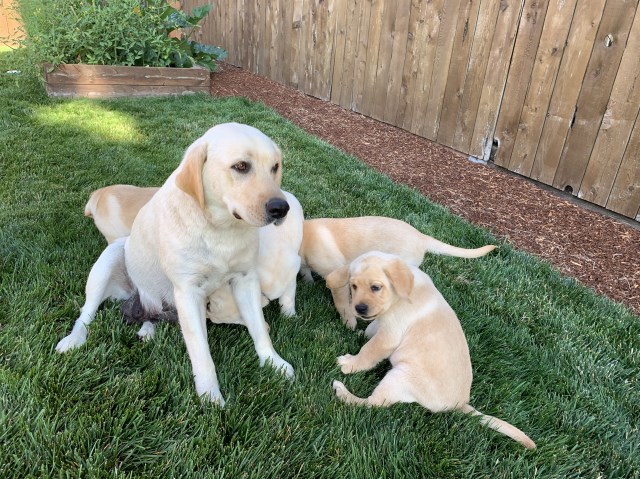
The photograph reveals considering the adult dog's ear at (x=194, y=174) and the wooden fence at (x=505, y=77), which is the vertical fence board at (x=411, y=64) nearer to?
the wooden fence at (x=505, y=77)

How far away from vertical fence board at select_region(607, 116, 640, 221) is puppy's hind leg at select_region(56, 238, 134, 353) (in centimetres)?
485

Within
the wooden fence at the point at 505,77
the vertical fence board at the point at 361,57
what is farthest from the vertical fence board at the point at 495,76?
the vertical fence board at the point at 361,57

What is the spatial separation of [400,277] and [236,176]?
1.09 metres

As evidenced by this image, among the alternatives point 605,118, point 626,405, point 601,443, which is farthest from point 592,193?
point 601,443

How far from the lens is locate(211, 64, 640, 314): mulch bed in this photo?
4.27 m

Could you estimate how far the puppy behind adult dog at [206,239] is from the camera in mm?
2193

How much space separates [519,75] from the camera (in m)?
5.75

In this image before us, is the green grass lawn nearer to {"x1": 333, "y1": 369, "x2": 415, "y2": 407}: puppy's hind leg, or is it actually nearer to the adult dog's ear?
{"x1": 333, "y1": 369, "x2": 415, "y2": 407}: puppy's hind leg

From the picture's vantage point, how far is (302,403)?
2.30 metres

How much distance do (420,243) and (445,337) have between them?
3.85ft

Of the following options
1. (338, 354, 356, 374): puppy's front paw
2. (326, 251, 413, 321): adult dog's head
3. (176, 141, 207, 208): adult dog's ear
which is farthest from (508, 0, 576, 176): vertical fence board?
(176, 141, 207, 208): adult dog's ear

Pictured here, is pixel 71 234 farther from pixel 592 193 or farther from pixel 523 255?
pixel 592 193

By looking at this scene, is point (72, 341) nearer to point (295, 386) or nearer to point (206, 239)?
point (206, 239)

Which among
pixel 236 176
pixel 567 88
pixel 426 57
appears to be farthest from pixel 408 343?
pixel 426 57
